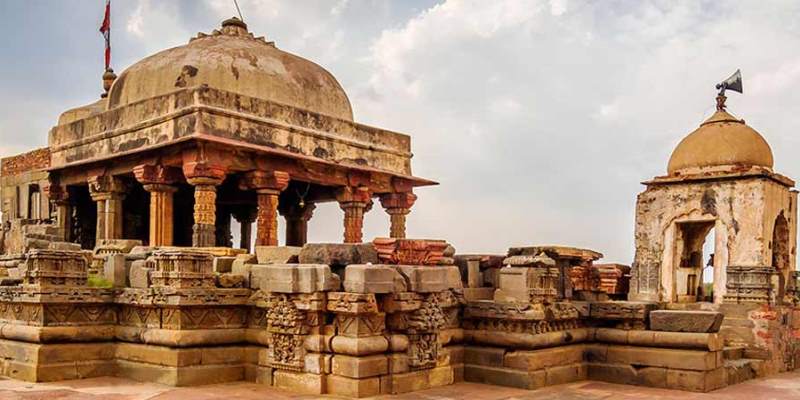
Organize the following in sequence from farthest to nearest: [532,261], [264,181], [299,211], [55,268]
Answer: [299,211], [264,181], [532,261], [55,268]

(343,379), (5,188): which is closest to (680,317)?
(343,379)


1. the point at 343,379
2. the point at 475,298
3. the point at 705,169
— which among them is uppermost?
the point at 705,169

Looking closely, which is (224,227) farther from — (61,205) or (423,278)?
(423,278)

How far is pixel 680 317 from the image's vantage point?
778cm

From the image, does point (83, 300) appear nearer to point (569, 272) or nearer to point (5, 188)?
point (569, 272)

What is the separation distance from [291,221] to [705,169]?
32.5 feet

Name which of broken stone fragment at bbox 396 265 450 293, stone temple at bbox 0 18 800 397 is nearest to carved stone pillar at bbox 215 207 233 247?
stone temple at bbox 0 18 800 397

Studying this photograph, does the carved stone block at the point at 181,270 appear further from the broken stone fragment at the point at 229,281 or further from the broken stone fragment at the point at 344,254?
the broken stone fragment at the point at 344,254

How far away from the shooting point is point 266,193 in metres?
14.1

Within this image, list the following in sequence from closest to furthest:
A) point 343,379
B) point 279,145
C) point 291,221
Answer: point 343,379 < point 279,145 < point 291,221

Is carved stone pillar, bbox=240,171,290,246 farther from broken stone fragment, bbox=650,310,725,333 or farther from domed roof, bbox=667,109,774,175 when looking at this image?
broken stone fragment, bbox=650,310,725,333

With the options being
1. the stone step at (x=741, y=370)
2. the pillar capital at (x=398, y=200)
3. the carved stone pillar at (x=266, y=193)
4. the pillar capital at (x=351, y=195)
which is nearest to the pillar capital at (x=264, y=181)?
the carved stone pillar at (x=266, y=193)

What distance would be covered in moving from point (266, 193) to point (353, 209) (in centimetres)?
235

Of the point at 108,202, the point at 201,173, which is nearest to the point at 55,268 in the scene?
the point at 201,173
